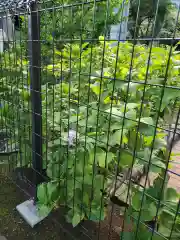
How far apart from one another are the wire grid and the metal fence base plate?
16 cm

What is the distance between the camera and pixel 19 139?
67.9 inches

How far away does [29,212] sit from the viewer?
160 centimetres

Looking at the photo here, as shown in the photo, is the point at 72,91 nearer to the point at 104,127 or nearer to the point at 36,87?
the point at 36,87

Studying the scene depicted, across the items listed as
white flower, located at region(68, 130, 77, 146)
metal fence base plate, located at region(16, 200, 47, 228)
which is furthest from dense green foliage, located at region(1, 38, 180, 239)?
metal fence base plate, located at region(16, 200, 47, 228)

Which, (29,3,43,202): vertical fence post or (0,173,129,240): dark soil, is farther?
(0,173,129,240): dark soil

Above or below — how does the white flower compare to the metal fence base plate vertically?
above

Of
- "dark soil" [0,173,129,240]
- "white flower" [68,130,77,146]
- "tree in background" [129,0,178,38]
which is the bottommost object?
"dark soil" [0,173,129,240]

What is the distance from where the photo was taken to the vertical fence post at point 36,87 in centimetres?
125

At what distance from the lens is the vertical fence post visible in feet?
4.11

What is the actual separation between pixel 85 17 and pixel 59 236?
1.44 m

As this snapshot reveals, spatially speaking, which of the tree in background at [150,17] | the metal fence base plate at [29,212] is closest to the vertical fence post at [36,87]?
the metal fence base plate at [29,212]

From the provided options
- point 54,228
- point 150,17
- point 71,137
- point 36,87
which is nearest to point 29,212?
point 54,228

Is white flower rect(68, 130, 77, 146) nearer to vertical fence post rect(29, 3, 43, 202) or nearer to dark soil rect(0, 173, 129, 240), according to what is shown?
vertical fence post rect(29, 3, 43, 202)

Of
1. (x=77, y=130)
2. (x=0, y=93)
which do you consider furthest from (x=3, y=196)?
(x=77, y=130)
